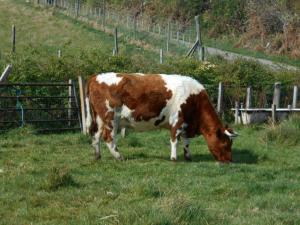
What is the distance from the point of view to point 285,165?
12664mm

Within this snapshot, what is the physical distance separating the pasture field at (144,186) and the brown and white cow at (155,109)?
0.50 m

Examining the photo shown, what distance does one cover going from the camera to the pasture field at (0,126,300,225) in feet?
24.8

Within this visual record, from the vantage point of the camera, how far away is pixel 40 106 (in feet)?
60.7

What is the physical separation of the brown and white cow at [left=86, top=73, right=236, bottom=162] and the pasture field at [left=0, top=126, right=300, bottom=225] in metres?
0.50

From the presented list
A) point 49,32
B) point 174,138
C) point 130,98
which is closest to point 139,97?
point 130,98

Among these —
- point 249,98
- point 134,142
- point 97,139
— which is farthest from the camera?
point 249,98

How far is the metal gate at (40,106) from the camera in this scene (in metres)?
17.4

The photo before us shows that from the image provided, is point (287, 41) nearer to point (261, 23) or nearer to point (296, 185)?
point (261, 23)

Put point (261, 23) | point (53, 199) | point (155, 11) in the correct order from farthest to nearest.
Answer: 1. point (155, 11)
2. point (261, 23)
3. point (53, 199)

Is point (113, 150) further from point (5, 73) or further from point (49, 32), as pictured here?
point (49, 32)

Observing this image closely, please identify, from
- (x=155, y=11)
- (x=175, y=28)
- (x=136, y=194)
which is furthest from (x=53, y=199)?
(x=155, y=11)

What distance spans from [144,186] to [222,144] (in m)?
4.34

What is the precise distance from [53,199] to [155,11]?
5534 centimetres

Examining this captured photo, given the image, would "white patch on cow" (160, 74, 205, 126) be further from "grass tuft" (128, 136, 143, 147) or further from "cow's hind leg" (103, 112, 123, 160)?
"grass tuft" (128, 136, 143, 147)
